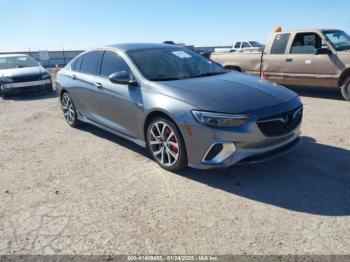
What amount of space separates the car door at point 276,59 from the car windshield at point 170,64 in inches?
170

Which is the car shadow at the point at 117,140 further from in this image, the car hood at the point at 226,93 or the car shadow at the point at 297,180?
the car hood at the point at 226,93

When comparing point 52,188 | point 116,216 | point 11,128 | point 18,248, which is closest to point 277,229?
point 116,216

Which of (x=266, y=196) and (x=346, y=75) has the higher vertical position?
(x=346, y=75)

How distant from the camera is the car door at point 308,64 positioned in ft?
27.0

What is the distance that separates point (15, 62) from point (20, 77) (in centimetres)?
156

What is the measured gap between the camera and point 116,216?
3.44 meters

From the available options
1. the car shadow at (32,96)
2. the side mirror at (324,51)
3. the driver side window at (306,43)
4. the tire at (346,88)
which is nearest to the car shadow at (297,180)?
the tire at (346,88)

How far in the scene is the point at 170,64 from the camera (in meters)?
4.95

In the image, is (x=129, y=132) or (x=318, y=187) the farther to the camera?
(x=129, y=132)

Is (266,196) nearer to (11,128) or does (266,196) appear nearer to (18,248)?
(18,248)

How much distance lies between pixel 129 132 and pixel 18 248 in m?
2.28

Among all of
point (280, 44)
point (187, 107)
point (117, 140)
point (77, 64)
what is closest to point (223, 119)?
point (187, 107)

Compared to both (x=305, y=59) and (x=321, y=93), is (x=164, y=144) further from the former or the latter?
(x=321, y=93)

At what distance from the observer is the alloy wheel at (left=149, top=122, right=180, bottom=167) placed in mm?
4129
